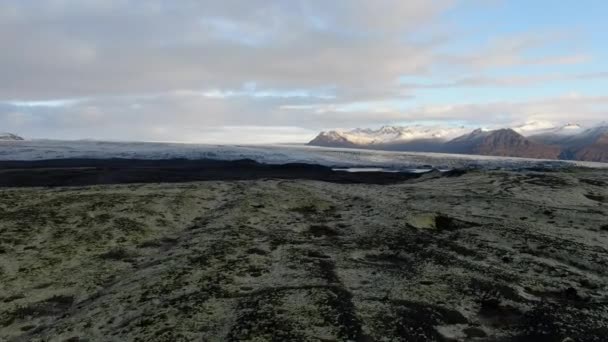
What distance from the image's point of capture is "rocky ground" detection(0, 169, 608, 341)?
9070 mm

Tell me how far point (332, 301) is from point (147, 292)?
161 inches

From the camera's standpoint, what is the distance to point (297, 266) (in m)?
12.6

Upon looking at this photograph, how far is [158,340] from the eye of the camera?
27.4 feet

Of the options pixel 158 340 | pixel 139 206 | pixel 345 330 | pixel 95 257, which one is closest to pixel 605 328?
pixel 345 330

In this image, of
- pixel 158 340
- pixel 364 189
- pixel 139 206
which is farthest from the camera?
pixel 364 189

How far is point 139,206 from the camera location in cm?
1878

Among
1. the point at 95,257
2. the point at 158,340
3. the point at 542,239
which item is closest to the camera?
the point at 158,340

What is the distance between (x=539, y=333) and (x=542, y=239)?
730 centimetres

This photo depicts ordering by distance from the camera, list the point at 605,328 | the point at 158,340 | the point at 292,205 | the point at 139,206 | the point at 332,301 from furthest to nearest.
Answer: the point at 292,205 < the point at 139,206 < the point at 332,301 < the point at 605,328 < the point at 158,340

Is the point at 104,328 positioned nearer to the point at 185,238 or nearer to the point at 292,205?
the point at 185,238

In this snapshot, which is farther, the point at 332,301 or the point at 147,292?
the point at 147,292

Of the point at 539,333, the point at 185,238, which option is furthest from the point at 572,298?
the point at 185,238

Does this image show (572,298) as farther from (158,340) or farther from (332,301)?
(158,340)

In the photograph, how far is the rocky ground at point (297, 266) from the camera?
29.8ft
